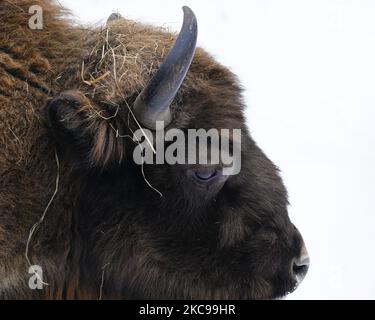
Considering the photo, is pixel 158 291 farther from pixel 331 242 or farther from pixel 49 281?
pixel 331 242

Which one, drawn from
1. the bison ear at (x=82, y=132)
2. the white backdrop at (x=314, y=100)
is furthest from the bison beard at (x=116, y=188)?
the white backdrop at (x=314, y=100)

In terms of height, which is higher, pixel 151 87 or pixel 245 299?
pixel 151 87

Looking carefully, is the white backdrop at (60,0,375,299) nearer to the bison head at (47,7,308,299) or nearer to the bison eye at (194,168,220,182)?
the bison head at (47,7,308,299)

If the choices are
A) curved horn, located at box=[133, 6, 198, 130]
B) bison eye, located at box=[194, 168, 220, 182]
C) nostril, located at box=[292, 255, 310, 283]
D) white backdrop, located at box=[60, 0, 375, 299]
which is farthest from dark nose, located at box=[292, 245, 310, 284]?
white backdrop, located at box=[60, 0, 375, 299]

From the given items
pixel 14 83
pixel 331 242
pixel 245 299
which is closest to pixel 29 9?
pixel 14 83

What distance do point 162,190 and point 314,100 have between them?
5.99m

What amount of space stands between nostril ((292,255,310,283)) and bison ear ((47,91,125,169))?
137 cm

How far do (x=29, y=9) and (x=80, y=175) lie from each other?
111cm

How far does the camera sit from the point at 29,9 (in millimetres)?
4996

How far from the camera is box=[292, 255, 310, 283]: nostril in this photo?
17.1 feet

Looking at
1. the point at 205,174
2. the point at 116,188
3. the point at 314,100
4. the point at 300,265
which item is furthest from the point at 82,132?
the point at 314,100

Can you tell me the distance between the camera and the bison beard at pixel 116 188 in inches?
185
